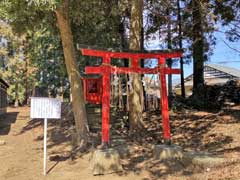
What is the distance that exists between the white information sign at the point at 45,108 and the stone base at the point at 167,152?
269 centimetres

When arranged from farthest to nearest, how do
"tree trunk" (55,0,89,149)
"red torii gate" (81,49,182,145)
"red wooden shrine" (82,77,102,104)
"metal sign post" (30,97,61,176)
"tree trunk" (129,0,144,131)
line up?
1. "red wooden shrine" (82,77,102,104)
2. "tree trunk" (129,0,144,131)
3. "tree trunk" (55,0,89,149)
4. "red torii gate" (81,49,182,145)
5. "metal sign post" (30,97,61,176)

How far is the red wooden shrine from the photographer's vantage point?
2005cm

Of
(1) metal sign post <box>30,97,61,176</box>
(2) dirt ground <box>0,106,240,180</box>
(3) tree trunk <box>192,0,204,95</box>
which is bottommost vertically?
(2) dirt ground <box>0,106,240,180</box>

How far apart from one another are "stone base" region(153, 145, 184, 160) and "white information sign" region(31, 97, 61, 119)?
8.82 feet

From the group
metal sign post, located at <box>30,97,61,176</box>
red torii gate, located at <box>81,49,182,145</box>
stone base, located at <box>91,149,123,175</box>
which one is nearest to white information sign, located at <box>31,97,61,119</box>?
metal sign post, located at <box>30,97,61,176</box>

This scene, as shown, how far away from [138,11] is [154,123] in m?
4.26

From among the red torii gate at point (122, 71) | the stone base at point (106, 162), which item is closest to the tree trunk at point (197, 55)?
the red torii gate at point (122, 71)

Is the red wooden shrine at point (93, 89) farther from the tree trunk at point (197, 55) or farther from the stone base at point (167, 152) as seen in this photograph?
the stone base at point (167, 152)

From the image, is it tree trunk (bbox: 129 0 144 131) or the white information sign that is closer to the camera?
the white information sign

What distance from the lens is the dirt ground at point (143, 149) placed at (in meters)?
9.16

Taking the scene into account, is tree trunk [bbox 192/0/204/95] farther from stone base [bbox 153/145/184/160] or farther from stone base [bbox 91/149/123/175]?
stone base [bbox 91/149/123/175]

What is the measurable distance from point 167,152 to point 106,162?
163 cm

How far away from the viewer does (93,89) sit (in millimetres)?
20250

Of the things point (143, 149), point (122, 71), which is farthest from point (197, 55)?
point (122, 71)
